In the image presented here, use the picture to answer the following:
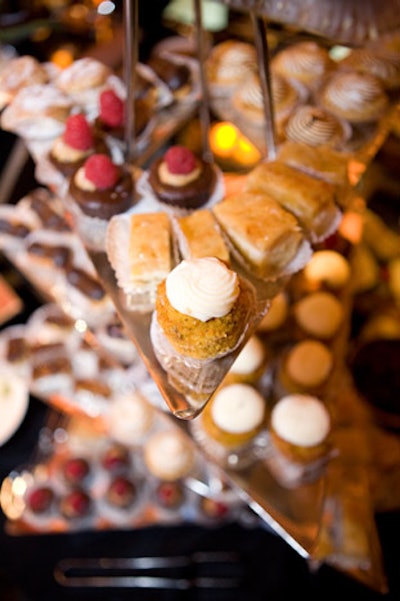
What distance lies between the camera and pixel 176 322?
3.78 ft

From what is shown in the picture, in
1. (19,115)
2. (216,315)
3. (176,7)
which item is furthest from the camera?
(176,7)

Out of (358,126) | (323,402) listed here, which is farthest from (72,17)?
(323,402)

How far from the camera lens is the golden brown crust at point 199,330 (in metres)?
1.15

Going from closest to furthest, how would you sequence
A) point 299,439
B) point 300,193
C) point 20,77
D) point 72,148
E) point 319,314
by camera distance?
1. point 300,193
2. point 299,439
3. point 72,148
4. point 319,314
5. point 20,77

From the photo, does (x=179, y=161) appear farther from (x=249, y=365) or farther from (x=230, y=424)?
(x=230, y=424)

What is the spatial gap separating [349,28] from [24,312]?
209cm

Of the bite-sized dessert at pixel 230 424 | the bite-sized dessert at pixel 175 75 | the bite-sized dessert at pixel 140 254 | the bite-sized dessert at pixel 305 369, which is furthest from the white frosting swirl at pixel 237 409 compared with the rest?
the bite-sized dessert at pixel 175 75

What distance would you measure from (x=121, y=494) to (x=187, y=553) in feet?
1.11

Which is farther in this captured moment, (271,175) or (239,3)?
(271,175)

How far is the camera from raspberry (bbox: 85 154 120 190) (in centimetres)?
154

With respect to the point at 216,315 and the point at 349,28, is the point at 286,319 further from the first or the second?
the point at 349,28

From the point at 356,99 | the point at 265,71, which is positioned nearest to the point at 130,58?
the point at 265,71

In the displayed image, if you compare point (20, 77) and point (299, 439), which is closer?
point (299, 439)

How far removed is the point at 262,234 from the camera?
1356mm
